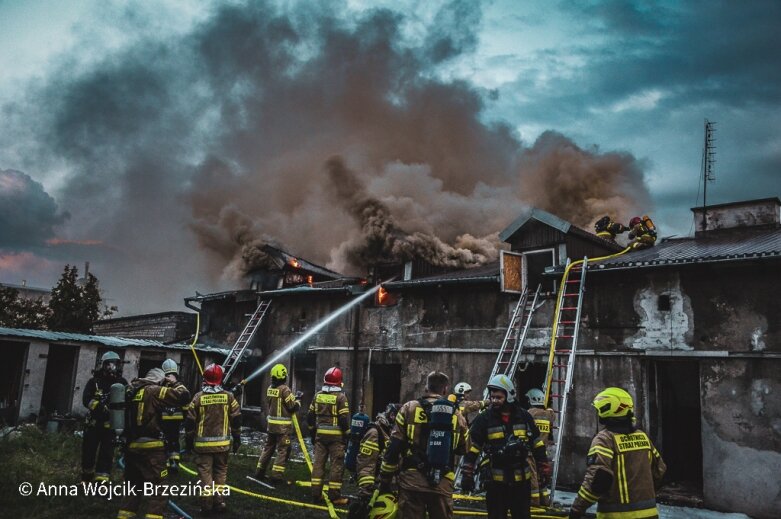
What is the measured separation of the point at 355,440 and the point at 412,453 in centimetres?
254

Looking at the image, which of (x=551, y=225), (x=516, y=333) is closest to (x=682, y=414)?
(x=516, y=333)

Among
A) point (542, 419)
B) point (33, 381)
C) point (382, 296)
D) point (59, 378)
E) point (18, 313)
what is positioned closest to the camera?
point (542, 419)

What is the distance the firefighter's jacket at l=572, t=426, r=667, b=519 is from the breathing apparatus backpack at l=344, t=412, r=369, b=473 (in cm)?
371

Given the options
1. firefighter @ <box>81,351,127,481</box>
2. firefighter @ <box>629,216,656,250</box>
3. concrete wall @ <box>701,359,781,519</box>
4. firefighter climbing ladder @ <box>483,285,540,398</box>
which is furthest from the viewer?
firefighter @ <box>629,216,656,250</box>

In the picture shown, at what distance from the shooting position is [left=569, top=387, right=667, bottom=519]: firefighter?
4590mm

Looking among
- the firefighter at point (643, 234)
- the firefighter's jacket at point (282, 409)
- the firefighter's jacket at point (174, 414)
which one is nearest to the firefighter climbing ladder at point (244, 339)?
the firefighter's jacket at point (282, 409)

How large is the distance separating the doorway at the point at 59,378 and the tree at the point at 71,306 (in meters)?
11.7

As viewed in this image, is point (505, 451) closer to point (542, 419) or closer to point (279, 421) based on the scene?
point (542, 419)

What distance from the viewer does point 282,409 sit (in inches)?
399

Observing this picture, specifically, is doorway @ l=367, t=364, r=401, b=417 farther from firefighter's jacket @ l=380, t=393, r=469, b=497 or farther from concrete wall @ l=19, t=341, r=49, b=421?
firefighter's jacket @ l=380, t=393, r=469, b=497

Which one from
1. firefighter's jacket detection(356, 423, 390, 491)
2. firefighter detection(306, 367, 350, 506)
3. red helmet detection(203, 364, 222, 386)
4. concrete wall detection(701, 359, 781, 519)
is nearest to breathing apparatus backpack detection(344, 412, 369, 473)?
firefighter's jacket detection(356, 423, 390, 491)

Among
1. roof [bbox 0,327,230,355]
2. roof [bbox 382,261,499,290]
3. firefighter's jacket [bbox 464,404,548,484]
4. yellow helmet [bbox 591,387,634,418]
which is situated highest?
roof [bbox 382,261,499,290]

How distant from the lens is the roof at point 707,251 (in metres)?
10.5

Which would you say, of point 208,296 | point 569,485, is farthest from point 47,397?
point 569,485
